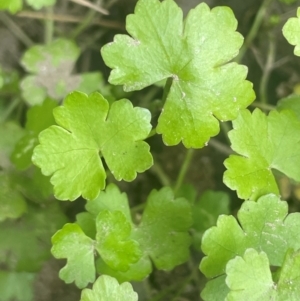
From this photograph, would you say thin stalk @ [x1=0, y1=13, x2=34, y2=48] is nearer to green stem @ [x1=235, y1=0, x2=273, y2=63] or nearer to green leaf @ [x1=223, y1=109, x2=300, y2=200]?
green stem @ [x1=235, y1=0, x2=273, y2=63]

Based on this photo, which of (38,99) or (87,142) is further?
(38,99)

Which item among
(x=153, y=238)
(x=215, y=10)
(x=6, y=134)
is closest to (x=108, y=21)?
(x=6, y=134)

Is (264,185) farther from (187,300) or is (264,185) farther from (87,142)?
(187,300)

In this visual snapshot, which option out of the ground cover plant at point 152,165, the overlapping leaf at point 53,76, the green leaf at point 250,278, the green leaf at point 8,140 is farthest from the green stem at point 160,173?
the green leaf at point 250,278

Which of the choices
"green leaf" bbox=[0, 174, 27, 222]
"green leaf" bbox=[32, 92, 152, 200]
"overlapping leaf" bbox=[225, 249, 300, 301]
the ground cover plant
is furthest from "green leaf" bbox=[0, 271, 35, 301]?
"overlapping leaf" bbox=[225, 249, 300, 301]

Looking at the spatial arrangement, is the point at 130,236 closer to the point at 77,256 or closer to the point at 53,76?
the point at 77,256

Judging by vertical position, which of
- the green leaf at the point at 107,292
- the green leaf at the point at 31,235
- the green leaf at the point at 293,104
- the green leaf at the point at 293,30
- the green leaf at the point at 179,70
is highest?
the green leaf at the point at 293,30

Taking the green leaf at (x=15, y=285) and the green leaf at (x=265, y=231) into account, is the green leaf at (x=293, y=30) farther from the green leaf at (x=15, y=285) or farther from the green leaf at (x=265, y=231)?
the green leaf at (x=15, y=285)
